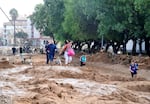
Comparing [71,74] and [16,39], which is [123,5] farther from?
[16,39]

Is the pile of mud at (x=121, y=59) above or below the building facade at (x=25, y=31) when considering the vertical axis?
below

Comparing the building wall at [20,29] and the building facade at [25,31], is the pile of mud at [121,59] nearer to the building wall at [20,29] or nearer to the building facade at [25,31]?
the building facade at [25,31]

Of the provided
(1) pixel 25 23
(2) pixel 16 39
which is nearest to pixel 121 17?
(2) pixel 16 39

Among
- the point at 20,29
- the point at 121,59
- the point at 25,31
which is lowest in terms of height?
the point at 121,59

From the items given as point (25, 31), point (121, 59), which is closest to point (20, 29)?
point (25, 31)

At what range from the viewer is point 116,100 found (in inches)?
532

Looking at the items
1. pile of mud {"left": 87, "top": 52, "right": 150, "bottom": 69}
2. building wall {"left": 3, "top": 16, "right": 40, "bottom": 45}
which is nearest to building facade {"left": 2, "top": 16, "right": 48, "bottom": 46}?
building wall {"left": 3, "top": 16, "right": 40, "bottom": 45}

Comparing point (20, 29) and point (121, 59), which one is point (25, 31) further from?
point (121, 59)

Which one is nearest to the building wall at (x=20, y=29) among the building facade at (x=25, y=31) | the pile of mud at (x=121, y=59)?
the building facade at (x=25, y=31)

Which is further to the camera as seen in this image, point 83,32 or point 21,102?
point 83,32

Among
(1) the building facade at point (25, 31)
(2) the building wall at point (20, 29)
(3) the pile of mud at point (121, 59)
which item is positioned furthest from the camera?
(2) the building wall at point (20, 29)

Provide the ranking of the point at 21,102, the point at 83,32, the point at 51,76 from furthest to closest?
the point at 83,32 < the point at 51,76 < the point at 21,102

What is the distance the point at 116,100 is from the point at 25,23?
143797mm

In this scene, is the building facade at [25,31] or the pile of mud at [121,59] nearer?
the pile of mud at [121,59]
